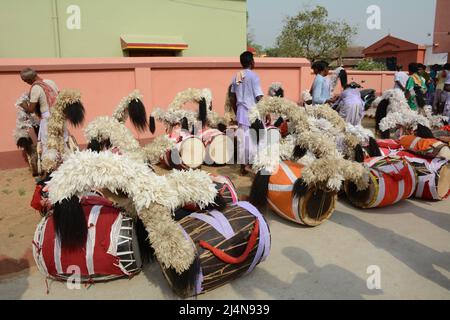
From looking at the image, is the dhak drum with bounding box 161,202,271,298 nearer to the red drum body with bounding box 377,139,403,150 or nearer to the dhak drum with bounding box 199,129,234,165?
the red drum body with bounding box 377,139,403,150

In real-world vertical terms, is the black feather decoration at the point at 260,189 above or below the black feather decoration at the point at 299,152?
below

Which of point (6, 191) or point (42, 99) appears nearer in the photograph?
point (42, 99)

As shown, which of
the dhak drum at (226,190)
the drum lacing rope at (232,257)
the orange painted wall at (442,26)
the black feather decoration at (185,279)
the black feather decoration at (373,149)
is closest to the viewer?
the black feather decoration at (185,279)

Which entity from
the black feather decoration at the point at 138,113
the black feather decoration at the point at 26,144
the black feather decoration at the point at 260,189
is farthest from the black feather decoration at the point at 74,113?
the black feather decoration at the point at 26,144

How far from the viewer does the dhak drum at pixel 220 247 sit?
239cm

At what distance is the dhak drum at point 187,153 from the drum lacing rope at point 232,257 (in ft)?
9.65

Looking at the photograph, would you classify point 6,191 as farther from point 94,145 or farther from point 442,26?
point 442,26

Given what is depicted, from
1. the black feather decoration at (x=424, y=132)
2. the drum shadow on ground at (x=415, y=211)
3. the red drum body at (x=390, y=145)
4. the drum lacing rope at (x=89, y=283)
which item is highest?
the black feather decoration at (x=424, y=132)

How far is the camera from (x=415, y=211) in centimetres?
399

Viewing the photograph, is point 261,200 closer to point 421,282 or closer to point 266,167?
point 266,167

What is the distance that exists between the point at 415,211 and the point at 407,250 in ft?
3.39

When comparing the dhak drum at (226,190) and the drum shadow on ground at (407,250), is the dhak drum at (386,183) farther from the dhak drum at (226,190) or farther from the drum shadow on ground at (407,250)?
the dhak drum at (226,190)

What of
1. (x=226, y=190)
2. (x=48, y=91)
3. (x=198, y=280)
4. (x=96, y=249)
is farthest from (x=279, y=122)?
(x=96, y=249)

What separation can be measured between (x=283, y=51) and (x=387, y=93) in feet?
77.9
